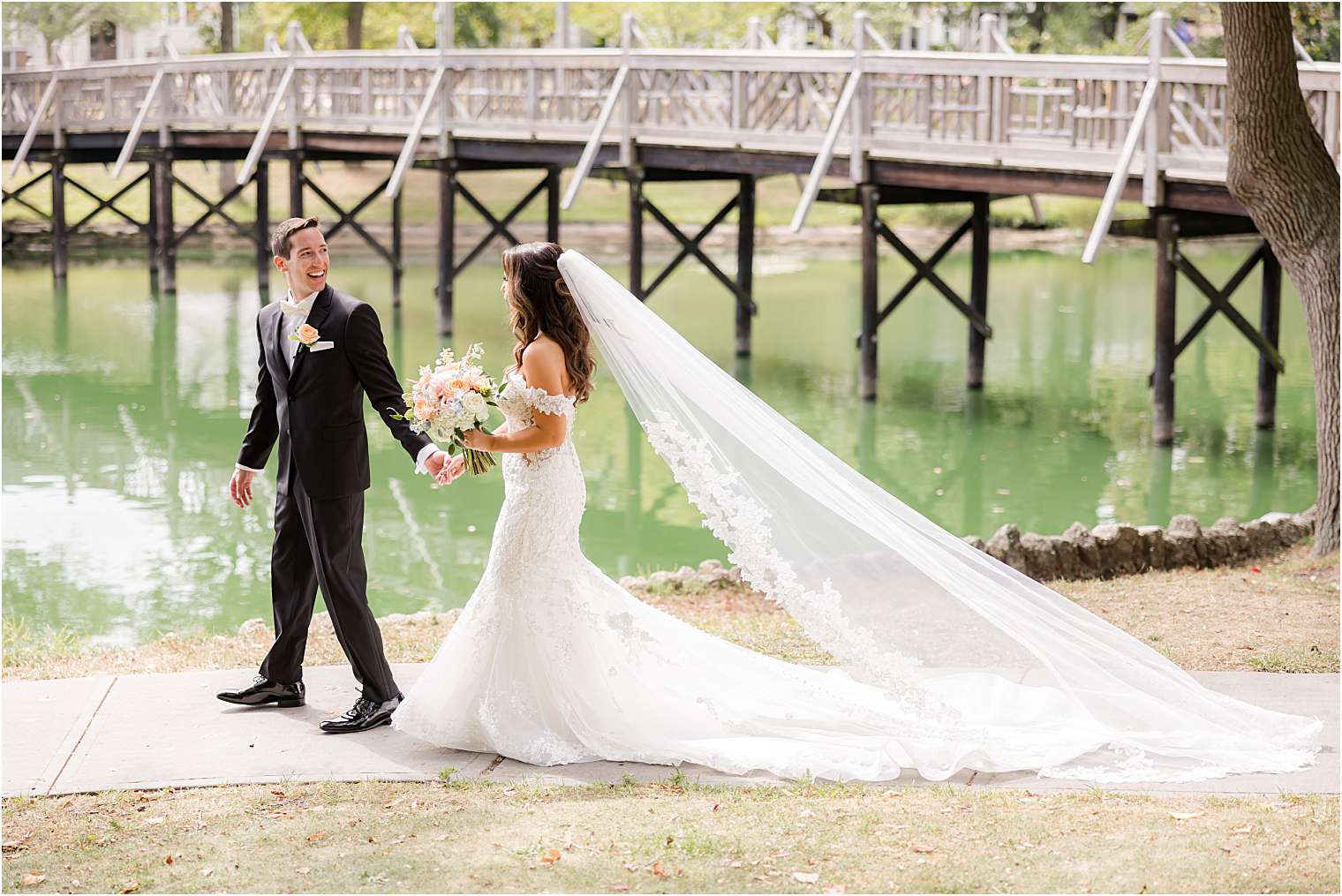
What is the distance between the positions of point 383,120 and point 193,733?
20.0 m

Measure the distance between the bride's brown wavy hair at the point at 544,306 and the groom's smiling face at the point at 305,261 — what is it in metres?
0.72

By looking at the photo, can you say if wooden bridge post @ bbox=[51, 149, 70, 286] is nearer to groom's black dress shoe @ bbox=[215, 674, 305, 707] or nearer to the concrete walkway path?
the concrete walkway path

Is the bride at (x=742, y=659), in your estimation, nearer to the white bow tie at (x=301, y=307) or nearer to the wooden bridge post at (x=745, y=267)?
the white bow tie at (x=301, y=307)

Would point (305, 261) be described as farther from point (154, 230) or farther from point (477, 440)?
point (154, 230)

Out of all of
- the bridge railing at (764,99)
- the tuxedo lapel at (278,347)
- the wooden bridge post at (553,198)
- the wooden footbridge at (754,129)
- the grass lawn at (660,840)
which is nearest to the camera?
the grass lawn at (660,840)

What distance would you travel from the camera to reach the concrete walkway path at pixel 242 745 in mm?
5309

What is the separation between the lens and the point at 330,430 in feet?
19.2

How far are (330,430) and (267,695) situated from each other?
3.75ft

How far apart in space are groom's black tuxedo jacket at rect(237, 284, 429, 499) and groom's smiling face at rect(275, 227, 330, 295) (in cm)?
6

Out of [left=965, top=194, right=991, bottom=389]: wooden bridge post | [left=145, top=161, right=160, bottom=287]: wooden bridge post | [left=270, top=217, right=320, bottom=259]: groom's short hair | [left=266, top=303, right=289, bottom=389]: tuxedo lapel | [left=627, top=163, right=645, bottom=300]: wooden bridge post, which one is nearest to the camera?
[left=270, top=217, right=320, bottom=259]: groom's short hair

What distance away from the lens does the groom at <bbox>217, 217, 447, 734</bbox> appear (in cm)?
584

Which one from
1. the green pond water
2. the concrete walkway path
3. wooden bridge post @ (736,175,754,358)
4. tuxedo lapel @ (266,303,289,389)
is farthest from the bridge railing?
tuxedo lapel @ (266,303,289,389)

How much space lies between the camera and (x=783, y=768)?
5.33 metres

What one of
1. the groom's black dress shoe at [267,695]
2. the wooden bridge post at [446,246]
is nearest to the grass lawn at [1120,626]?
the groom's black dress shoe at [267,695]
